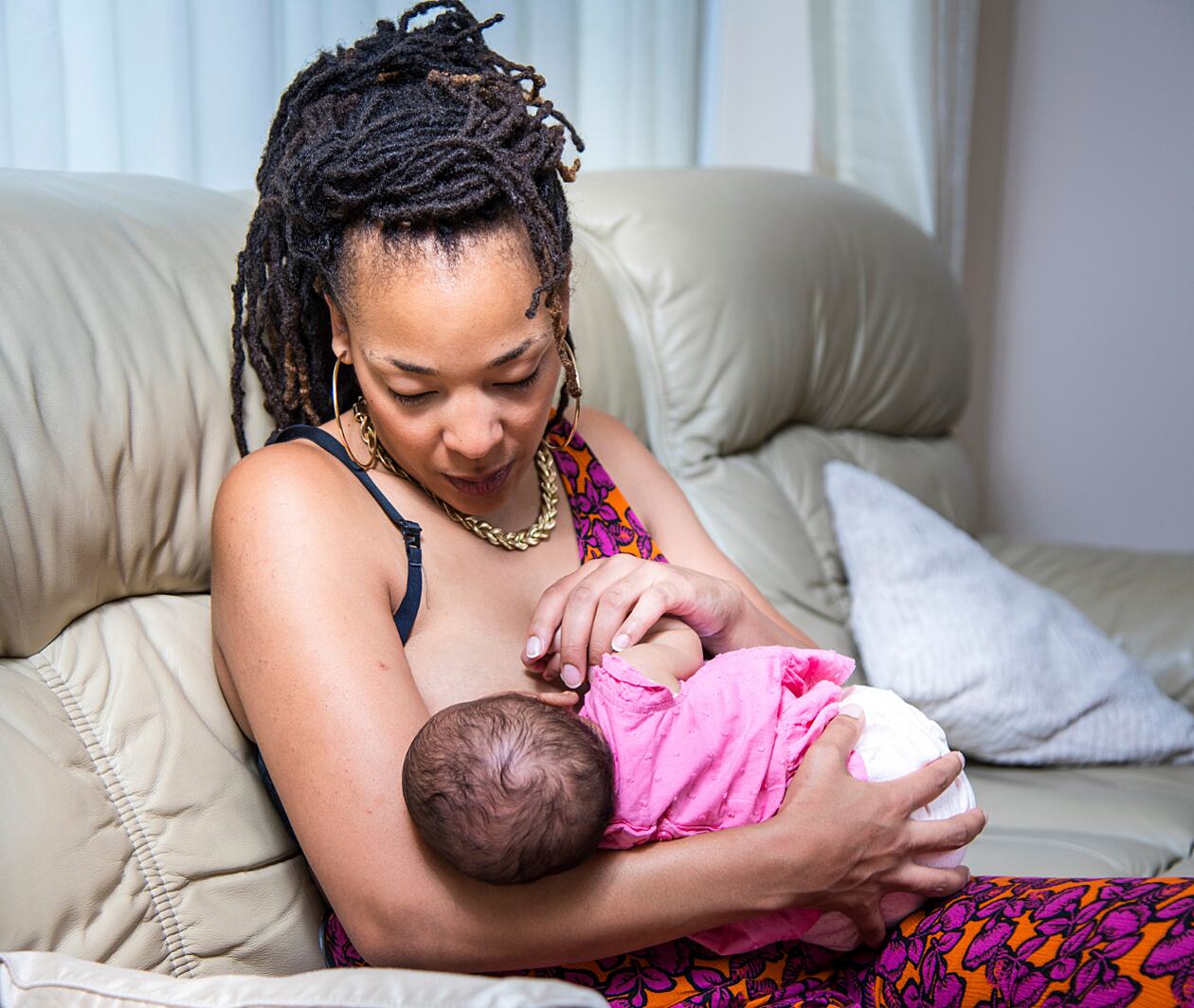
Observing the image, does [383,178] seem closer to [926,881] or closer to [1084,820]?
[926,881]

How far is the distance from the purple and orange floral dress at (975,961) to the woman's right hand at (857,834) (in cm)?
5

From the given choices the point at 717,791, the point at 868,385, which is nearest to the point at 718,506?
the point at 868,385

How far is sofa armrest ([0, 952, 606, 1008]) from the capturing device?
77 centimetres

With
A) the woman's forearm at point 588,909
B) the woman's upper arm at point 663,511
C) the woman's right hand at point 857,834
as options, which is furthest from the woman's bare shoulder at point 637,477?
the woman's forearm at point 588,909

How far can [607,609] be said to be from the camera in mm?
1222

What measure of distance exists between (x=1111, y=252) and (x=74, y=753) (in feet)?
9.47

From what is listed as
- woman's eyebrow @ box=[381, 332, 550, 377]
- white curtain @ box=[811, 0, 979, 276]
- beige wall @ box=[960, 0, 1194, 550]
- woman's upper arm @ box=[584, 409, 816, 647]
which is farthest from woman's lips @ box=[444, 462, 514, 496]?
beige wall @ box=[960, 0, 1194, 550]

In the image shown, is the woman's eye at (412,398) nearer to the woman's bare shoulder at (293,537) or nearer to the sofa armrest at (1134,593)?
the woman's bare shoulder at (293,537)

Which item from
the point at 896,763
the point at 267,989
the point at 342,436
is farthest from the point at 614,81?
the point at 267,989

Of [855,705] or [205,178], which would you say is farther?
[205,178]

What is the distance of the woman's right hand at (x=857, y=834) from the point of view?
3.45 feet

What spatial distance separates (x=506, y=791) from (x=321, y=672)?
0.67 ft

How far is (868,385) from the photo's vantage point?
90.6 inches

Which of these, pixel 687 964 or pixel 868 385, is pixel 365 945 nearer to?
pixel 687 964
